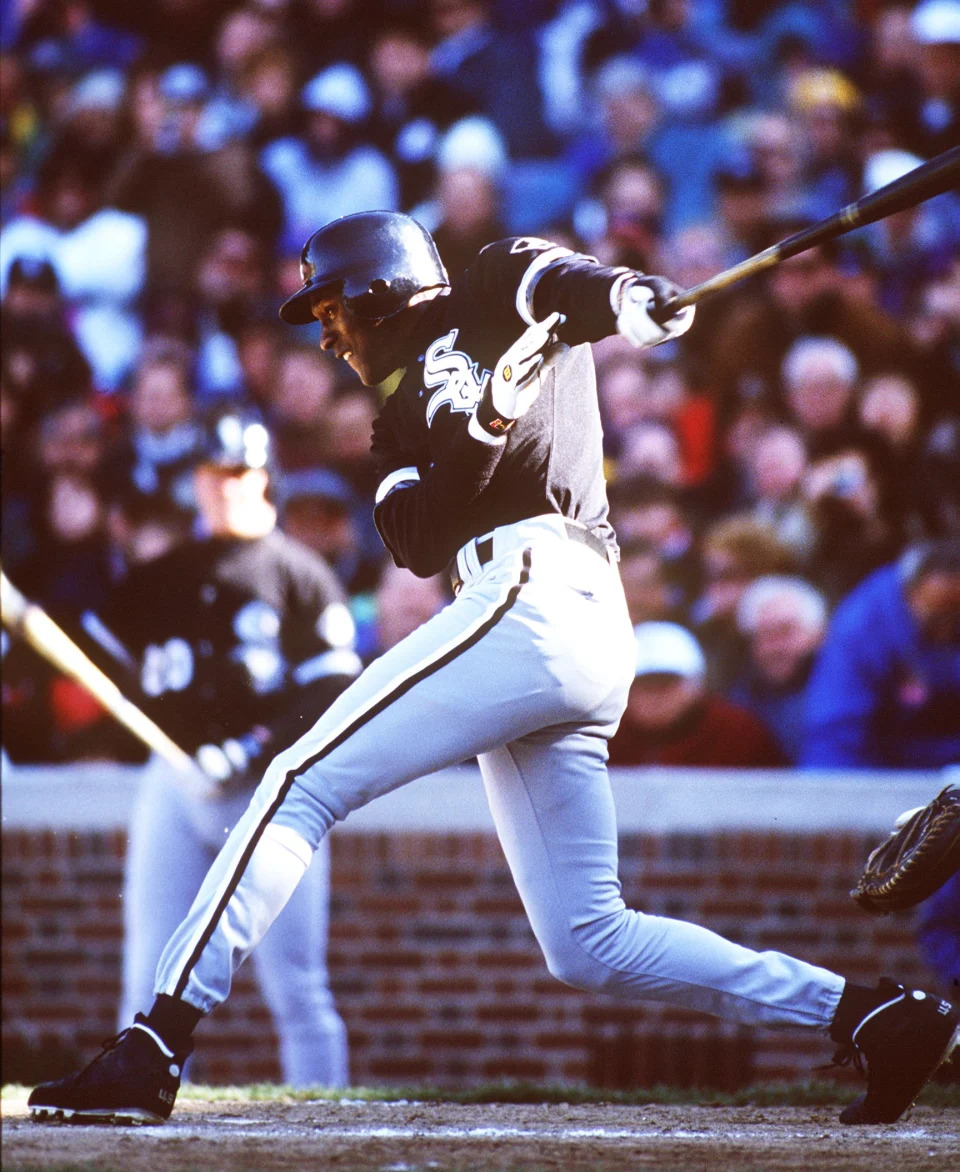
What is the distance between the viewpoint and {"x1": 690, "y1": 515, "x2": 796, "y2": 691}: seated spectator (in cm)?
666

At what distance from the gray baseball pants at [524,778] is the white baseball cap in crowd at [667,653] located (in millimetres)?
2762

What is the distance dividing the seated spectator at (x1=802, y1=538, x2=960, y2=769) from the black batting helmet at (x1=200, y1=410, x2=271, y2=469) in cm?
213

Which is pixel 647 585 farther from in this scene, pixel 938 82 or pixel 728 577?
pixel 938 82

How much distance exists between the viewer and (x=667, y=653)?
246 inches

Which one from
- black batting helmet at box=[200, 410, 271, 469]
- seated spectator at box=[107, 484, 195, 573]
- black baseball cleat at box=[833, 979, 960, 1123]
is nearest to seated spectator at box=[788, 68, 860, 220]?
seated spectator at box=[107, 484, 195, 573]

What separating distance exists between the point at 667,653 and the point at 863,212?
10.5 feet

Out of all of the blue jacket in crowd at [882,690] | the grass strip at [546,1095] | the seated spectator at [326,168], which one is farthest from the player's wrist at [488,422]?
the seated spectator at [326,168]

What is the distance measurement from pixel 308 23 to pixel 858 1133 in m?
7.43

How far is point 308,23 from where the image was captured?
9.48 meters

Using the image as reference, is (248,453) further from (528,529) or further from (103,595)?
(528,529)

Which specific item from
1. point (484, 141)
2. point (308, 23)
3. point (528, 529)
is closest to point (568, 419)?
point (528, 529)

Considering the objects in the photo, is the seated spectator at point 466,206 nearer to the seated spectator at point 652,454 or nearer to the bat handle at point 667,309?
the seated spectator at point 652,454

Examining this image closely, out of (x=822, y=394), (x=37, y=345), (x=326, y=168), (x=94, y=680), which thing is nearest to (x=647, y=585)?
(x=822, y=394)

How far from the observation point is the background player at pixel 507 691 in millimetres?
3189
